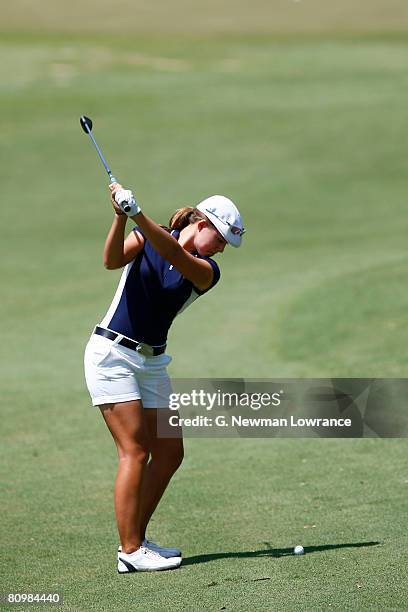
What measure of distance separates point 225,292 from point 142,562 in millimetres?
11584

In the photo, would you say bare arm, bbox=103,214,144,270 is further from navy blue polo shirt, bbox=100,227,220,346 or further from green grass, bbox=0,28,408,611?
green grass, bbox=0,28,408,611

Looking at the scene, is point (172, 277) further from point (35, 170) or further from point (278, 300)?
point (35, 170)

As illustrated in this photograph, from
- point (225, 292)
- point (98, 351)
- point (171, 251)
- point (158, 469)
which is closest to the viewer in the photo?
point (171, 251)

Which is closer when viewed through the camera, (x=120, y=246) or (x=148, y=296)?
(x=120, y=246)

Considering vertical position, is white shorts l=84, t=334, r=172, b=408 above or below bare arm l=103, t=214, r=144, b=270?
below

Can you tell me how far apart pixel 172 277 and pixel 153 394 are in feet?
2.54

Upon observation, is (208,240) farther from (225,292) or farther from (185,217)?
(225,292)

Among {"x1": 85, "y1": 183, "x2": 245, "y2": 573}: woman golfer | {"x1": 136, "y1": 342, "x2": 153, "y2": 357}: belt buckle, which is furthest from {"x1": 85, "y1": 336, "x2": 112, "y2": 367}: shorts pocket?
{"x1": 136, "y1": 342, "x2": 153, "y2": 357}: belt buckle

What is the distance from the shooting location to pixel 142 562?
649 cm

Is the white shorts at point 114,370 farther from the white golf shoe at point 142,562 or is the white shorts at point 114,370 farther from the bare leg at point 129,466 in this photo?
the white golf shoe at point 142,562

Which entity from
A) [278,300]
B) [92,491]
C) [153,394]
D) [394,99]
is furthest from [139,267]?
[394,99]

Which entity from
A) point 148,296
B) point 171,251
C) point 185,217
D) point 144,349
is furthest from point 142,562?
point 185,217

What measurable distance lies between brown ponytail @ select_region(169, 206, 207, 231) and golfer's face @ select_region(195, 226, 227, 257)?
10 cm

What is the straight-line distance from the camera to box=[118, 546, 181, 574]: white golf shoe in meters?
Result: 6.48
